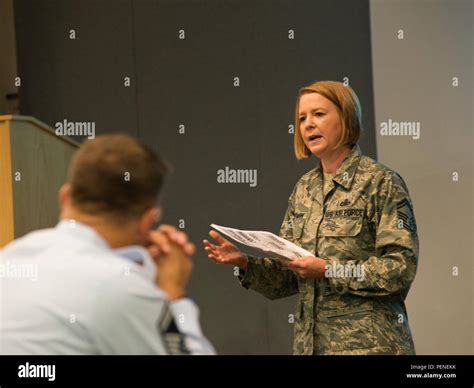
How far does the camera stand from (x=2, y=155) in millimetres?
3070

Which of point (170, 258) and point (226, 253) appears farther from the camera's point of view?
point (226, 253)

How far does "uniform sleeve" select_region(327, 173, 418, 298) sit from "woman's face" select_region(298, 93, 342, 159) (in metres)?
0.22

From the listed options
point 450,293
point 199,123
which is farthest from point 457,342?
point 199,123

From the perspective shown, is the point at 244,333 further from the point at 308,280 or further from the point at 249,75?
the point at 308,280

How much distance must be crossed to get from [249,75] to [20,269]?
288 centimetres

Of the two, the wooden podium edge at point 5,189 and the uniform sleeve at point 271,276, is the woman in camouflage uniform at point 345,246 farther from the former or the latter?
the wooden podium edge at point 5,189

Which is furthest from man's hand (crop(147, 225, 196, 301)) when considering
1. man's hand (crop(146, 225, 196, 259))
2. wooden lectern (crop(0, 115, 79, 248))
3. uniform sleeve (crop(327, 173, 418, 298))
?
wooden lectern (crop(0, 115, 79, 248))

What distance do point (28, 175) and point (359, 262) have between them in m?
1.38

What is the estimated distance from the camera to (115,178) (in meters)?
1.43

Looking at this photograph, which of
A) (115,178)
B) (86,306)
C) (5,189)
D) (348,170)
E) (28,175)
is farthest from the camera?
(28,175)

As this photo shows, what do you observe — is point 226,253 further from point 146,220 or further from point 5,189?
point 146,220

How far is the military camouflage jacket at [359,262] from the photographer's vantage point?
2.44m

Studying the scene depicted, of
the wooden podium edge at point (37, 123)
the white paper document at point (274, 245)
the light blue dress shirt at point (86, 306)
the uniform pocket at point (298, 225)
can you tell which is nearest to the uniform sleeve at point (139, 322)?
the light blue dress shirt at point (86, 306)

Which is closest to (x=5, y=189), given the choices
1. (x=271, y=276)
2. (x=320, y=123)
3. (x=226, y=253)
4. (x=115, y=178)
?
(x=226, y=253)
